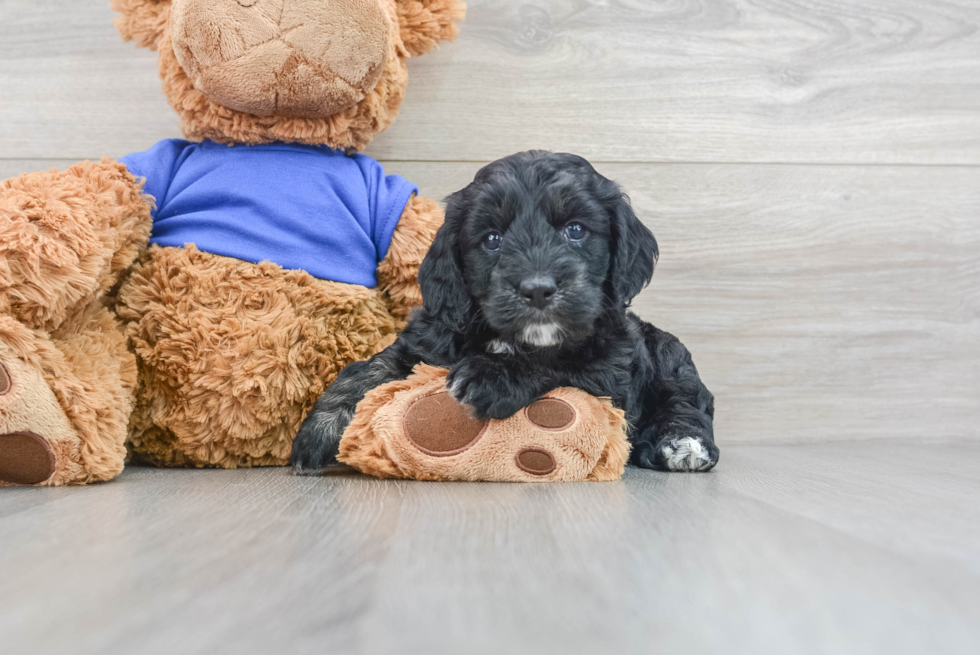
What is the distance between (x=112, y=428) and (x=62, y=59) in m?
1.16

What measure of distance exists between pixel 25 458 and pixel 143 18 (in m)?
0.98

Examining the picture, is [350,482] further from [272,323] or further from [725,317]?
[725,317]

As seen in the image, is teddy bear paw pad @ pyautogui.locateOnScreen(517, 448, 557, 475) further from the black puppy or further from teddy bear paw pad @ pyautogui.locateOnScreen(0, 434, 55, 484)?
teddy bear paw pad @ pyautogui.locateOnScreen(0, 434, 55, 484)

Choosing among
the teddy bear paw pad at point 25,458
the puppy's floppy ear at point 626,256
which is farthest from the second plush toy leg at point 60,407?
the puppy's floppy ear at point 626,256

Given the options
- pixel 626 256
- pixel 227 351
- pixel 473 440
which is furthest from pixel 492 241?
pixel 227 351

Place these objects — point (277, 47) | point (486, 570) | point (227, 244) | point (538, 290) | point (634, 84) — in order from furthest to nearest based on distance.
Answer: point (634, 84), point (227, 244), point (277, 47), point (538, 290), point (486, 570)

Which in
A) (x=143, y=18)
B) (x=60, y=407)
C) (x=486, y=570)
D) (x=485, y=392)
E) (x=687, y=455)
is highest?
(x=143, y=18)

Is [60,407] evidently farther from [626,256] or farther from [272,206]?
[626,256]

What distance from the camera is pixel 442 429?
1314 millimetres

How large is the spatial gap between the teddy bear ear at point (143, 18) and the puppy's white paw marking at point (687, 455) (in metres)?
1.43

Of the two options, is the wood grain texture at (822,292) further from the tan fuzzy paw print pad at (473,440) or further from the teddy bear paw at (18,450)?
the teddy bear paw at (18,450)

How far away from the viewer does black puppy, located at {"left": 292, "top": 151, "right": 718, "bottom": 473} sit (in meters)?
1.29

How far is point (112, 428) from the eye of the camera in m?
1.41

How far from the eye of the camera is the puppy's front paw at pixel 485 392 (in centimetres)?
130
